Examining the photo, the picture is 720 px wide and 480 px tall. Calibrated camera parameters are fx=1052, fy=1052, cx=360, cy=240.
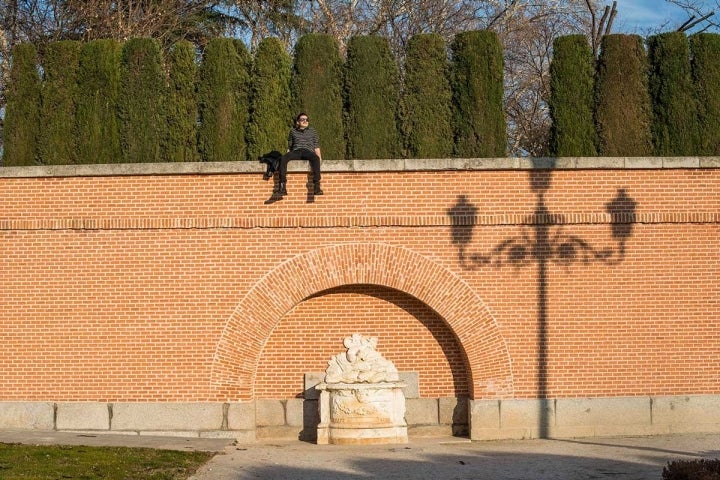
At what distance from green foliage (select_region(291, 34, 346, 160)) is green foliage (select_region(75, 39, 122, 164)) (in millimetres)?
2806

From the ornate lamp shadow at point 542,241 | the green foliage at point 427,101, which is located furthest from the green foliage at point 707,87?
the green foliage at point 427,101

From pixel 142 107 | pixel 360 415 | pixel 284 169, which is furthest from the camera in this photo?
pixel 142 107

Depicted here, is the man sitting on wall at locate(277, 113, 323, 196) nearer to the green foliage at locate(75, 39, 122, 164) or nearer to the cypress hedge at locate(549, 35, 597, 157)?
the green foliage at locate(75, 39, 122, 164)

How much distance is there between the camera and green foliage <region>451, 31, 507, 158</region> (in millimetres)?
16156

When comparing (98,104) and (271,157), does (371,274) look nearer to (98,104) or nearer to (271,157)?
(271,157)

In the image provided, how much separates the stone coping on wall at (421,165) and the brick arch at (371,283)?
1150 millimetres

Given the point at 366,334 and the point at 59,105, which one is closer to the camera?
the point at 366,334

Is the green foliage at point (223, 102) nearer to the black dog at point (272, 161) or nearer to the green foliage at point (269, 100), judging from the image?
the green foliage at point (269, 100)

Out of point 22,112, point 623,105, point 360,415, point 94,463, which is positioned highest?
point 623,105

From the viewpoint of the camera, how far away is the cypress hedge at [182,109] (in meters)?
16.3

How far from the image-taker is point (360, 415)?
14516mm

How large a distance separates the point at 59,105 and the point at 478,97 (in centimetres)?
653

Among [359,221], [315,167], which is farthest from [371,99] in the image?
[359,221]

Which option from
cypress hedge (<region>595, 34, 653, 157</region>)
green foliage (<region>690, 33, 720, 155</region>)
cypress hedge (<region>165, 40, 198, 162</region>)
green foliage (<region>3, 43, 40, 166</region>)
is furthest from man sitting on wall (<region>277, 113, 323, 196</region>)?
green foliage (<region>690, 33, 720, 155</region>)
